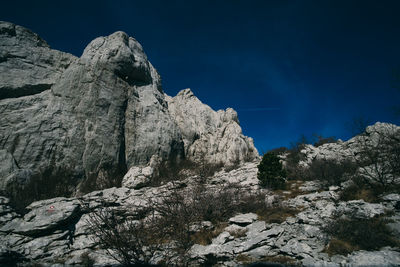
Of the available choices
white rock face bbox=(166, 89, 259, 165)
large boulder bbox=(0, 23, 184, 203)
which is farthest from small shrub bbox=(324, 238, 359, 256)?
white rock face bbox=(166, 89, 259, 165)

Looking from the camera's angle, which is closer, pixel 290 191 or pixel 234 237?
pixel 234 237

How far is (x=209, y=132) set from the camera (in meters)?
45.2

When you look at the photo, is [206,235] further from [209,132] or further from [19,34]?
[19,34]

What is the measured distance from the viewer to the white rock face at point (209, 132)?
38.9 m

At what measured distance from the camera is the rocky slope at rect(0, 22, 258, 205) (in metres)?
23.1

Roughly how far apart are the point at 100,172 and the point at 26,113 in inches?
511

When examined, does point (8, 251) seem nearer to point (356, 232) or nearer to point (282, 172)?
point (356, 232)

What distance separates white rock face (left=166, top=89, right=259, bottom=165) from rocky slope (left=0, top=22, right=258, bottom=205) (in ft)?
4.29

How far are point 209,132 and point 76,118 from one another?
88.5 ft

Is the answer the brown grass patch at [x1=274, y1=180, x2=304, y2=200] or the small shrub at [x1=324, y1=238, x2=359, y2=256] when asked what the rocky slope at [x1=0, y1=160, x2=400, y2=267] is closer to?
the small shrub at [x1=324, y1=238, x2=359, y2=256]

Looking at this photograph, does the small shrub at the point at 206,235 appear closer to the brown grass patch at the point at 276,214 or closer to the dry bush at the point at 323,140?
the brown grass patch at the point at 276,214

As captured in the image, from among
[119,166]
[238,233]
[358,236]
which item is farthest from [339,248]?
[119,166]

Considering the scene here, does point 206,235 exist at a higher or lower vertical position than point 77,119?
lower

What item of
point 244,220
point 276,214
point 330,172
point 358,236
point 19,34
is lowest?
point 244,220
